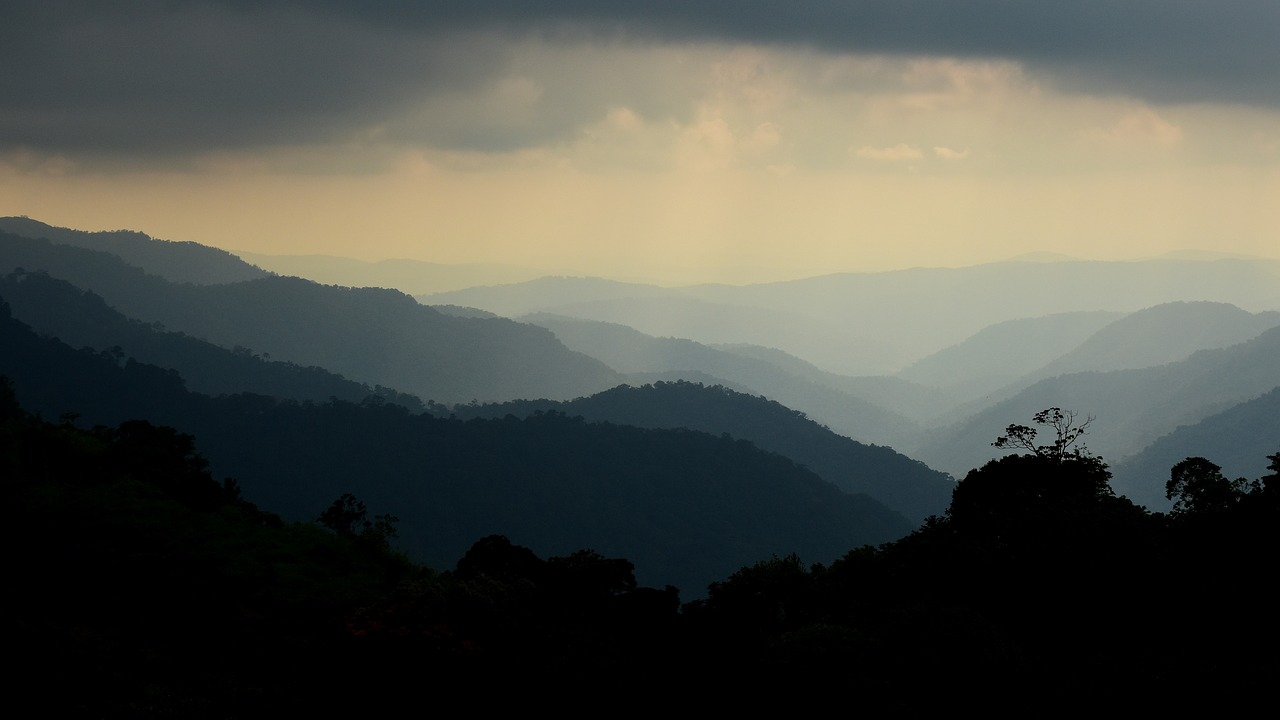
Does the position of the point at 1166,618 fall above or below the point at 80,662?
above

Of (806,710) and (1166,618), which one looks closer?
(806,710)

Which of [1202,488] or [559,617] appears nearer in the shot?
[559,617]

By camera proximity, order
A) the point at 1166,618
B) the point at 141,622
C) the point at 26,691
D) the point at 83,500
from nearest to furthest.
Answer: the point at 26,691, the point at 141,622, the point at 83,500, the point at 1166,618

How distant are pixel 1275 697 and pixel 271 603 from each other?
23.4 meters

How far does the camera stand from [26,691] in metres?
20.1

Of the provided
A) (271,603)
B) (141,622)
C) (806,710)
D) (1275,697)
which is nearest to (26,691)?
(141,622)

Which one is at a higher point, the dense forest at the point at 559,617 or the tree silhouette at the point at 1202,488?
the tree silhouette at the point at 1202,488

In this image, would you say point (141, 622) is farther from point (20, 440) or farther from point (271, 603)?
point (20, 440)

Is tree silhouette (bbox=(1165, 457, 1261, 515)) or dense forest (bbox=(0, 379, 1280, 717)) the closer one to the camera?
dense forest (bbox=(0, 379, 1280, 717))

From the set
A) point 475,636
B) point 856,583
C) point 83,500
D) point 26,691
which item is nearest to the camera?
point 26,691

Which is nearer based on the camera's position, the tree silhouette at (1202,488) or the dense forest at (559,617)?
the dense forest at (559,617)

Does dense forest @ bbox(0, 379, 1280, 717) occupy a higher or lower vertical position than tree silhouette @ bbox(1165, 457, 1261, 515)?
lower

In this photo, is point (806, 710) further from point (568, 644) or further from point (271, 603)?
point (271, 603)

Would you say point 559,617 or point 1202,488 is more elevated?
point 1202,488
